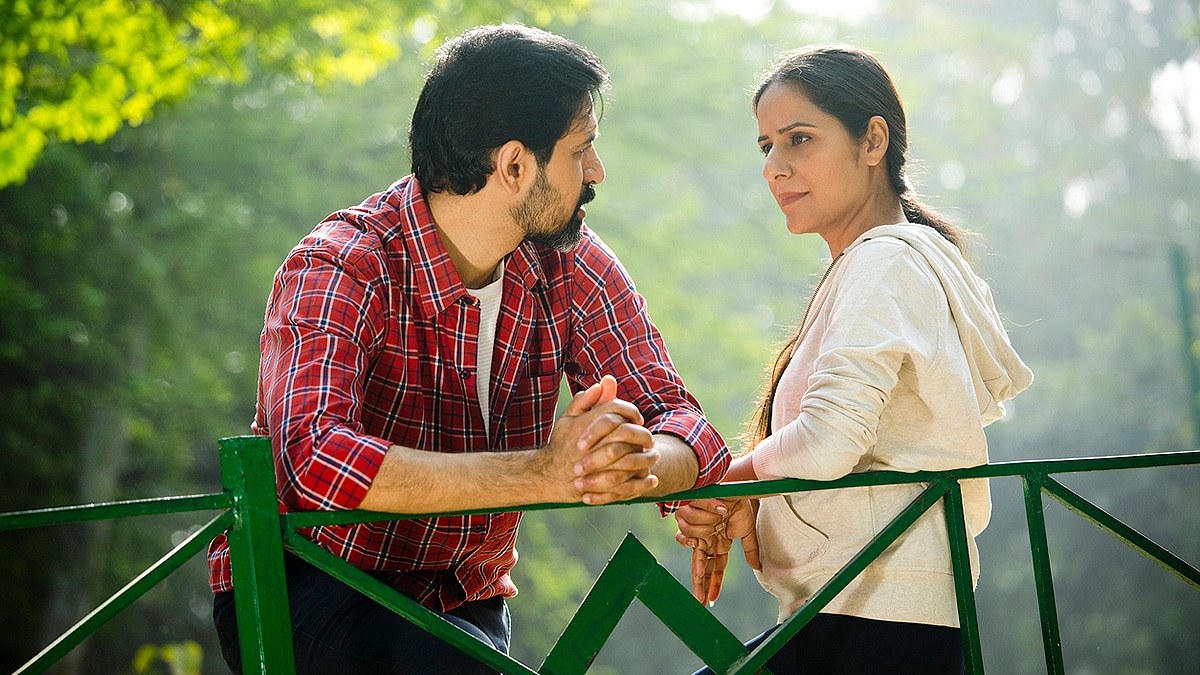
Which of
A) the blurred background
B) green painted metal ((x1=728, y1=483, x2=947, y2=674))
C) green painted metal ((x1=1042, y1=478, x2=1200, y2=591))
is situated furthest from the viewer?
the blurred background

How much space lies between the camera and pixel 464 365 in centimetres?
260

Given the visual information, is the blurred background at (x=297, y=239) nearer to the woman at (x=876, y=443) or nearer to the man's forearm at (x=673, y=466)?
the woman at (x=876, y=443)

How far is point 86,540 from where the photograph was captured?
11891 millimetres

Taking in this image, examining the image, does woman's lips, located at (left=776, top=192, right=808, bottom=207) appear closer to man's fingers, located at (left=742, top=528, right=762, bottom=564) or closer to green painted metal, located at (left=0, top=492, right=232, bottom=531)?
man's fingers, located at (left=742, top=528, right=762, bottom=564)

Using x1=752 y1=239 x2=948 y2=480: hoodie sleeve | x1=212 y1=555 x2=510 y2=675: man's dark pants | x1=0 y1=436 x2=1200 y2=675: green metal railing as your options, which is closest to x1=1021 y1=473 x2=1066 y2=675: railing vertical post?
x1=0 y1=436 x2=1200 y2=675: green metal railing

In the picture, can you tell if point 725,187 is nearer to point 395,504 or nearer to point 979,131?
point 979,131

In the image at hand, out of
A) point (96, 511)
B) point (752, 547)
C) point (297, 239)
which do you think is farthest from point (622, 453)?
point (297, 239)

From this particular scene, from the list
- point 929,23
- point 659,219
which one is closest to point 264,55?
point 659,219

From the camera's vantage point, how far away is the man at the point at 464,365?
2.01m

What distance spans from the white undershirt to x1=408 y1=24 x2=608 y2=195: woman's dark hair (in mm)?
244

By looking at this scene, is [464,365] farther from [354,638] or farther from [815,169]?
[815,169]

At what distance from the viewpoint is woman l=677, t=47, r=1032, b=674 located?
225 cm

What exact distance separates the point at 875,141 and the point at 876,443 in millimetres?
794

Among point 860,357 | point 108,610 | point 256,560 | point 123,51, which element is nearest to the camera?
point 108,610
